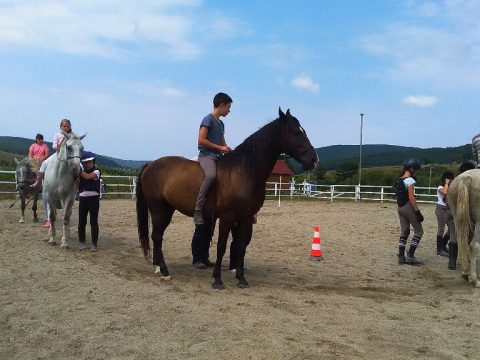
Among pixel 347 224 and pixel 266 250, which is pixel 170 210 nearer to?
pixel 266 250

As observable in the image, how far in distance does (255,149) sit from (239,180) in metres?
0.54

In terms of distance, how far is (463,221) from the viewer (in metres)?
7.24

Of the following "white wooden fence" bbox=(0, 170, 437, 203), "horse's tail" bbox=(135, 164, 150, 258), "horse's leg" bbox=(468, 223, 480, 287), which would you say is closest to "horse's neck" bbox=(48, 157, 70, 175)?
"horse's tail" bbox=(135, 164, 150, 258)

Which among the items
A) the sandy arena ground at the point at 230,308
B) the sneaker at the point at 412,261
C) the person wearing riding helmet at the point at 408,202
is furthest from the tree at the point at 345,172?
the person wearing riding helmet at the point at 408,202

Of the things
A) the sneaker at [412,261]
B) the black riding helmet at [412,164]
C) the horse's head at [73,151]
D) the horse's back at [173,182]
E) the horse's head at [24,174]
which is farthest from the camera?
the horse's head at [24,174]

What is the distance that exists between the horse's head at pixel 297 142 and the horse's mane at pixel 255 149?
0.13m

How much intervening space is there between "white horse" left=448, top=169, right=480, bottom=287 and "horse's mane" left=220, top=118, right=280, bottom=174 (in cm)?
323

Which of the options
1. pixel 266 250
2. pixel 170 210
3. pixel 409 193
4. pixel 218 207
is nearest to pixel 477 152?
pixel 409 193

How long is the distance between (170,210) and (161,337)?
3.25m

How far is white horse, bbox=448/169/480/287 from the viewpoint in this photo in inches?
281

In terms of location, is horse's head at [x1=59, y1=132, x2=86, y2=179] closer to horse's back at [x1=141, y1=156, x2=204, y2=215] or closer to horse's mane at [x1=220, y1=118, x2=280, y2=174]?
horse's back at [x1=141, y1=156, x2=204, y2=215]

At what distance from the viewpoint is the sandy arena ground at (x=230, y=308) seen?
400cm

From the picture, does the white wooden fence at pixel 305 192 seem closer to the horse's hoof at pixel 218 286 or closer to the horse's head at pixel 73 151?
the horse's head at pixel 73 151

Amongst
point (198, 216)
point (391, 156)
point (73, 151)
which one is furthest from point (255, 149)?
point (391, 156)
